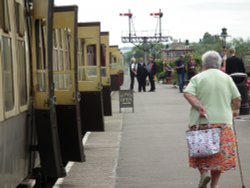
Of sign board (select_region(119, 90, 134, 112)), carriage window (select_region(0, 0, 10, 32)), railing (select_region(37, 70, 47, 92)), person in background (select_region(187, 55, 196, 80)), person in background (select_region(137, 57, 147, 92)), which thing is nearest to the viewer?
carriage window (select_region(0, 0, 10, 32))

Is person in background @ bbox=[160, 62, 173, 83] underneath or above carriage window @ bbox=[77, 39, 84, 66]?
underneath

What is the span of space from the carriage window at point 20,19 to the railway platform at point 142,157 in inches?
106

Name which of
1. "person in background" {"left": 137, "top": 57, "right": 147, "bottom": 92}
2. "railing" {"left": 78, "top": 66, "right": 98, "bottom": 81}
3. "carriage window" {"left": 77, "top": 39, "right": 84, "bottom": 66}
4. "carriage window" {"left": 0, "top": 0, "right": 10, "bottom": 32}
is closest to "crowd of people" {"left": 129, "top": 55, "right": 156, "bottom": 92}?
"person in background" {"left": 137, "top": 57, "right": 147, "bottom": 92}

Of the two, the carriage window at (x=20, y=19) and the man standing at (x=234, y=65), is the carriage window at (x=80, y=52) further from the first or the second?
the carriage window at (x=20, y=19)

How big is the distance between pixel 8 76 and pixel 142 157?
5.66m

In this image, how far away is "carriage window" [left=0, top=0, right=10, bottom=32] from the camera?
666cm

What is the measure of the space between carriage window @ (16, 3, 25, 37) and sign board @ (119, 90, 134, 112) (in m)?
14.4

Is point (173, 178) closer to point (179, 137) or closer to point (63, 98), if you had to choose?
point (63, 98)

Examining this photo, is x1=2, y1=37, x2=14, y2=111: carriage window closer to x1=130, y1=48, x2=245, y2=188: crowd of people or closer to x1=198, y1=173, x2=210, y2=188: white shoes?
x1=130, y1=48, x2=245, y2=188: crowd of people

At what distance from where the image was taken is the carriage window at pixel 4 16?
6664 mm

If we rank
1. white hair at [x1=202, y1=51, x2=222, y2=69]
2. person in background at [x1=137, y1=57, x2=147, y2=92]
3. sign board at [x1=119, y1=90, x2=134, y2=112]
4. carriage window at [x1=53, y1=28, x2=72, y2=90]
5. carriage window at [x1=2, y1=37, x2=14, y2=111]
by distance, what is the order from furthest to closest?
person in background at [x1=137, y1=57, x2=147, y2=92]
sign board at [x1=119, y1=90, x2=134, y2=112]
carriage window at [x1=53, y1=28, x2=72, y2=90]
white hair at [x1=202, y1=51, x2=222, y2=69]
carriage window at [x1=2, y1=37, x2=14, y2=111]

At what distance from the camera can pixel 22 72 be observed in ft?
25.7

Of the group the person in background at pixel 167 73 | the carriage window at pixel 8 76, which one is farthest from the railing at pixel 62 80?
the person in background at pixel 167 73

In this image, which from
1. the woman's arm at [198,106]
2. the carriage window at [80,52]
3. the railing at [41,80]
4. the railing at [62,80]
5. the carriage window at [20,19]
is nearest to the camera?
the carriage window at [20,19]
